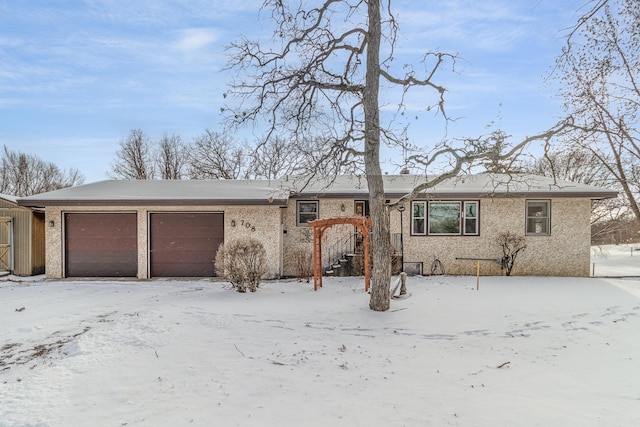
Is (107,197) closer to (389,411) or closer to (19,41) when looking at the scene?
(19,41)

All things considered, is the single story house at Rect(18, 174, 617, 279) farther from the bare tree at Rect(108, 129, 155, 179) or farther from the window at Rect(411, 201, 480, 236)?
the bare tree at Rect(108, 129, 155, 179)

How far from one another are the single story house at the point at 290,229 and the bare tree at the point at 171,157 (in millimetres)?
21389

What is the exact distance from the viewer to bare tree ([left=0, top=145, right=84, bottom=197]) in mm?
32469

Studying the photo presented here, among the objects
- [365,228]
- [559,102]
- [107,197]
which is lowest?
[365,228]

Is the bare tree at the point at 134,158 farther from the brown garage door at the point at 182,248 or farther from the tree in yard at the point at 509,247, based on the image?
the tree in yard at the point at 509,247

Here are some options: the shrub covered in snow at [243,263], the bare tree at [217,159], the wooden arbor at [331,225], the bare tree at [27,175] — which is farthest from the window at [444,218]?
the bare tree at [27,175]

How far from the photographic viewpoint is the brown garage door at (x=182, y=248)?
11578 mm

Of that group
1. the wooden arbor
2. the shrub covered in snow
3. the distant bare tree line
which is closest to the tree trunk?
the wooden arbor

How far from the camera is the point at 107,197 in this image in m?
11.2

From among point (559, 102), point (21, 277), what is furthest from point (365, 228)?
A: point (21, 277)

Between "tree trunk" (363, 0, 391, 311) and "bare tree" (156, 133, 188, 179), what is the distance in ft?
92.5

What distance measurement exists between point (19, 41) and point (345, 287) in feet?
37.1

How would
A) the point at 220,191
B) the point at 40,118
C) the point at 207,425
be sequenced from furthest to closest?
the point at 40,118 → the point at 220,191 → the point at 207,425

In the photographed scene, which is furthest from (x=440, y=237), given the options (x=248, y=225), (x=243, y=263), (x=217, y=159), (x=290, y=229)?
(x=217, y=159)
